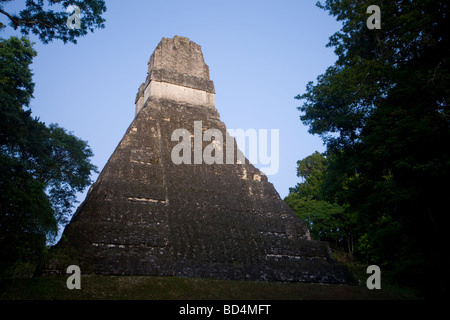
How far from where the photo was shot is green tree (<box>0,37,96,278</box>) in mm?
7633

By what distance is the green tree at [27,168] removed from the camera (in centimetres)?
763

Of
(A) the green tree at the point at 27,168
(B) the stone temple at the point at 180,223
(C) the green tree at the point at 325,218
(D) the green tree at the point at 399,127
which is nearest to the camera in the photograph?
(A) the green tree at the point at 27,168

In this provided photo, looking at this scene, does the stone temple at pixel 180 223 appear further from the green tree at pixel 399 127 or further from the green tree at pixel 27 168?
the green tree at pixel 399 127

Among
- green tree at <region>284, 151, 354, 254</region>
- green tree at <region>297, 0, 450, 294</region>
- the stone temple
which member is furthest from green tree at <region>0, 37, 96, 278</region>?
green tree at <region>284, 151, 354, 254</region>

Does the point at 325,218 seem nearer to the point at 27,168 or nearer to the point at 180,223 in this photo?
the point at 180,223

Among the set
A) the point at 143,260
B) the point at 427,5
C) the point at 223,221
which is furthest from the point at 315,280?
the point at 427,5

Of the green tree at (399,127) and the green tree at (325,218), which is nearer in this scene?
the green tree at (399,127)

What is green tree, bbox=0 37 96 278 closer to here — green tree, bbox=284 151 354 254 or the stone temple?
the stone temple

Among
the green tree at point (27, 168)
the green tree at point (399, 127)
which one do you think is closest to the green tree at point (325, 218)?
the green tree at point (399, 127)

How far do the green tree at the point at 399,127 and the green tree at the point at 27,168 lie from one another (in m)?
9.34

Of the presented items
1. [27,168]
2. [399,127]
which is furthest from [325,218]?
[27,168]

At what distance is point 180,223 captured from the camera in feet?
37.4

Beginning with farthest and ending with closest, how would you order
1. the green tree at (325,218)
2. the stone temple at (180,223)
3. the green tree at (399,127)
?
the green tree at (325,218) < the stone temple at (180,223) < the green tree at (399,127)

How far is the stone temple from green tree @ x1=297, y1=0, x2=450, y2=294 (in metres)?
2.75
